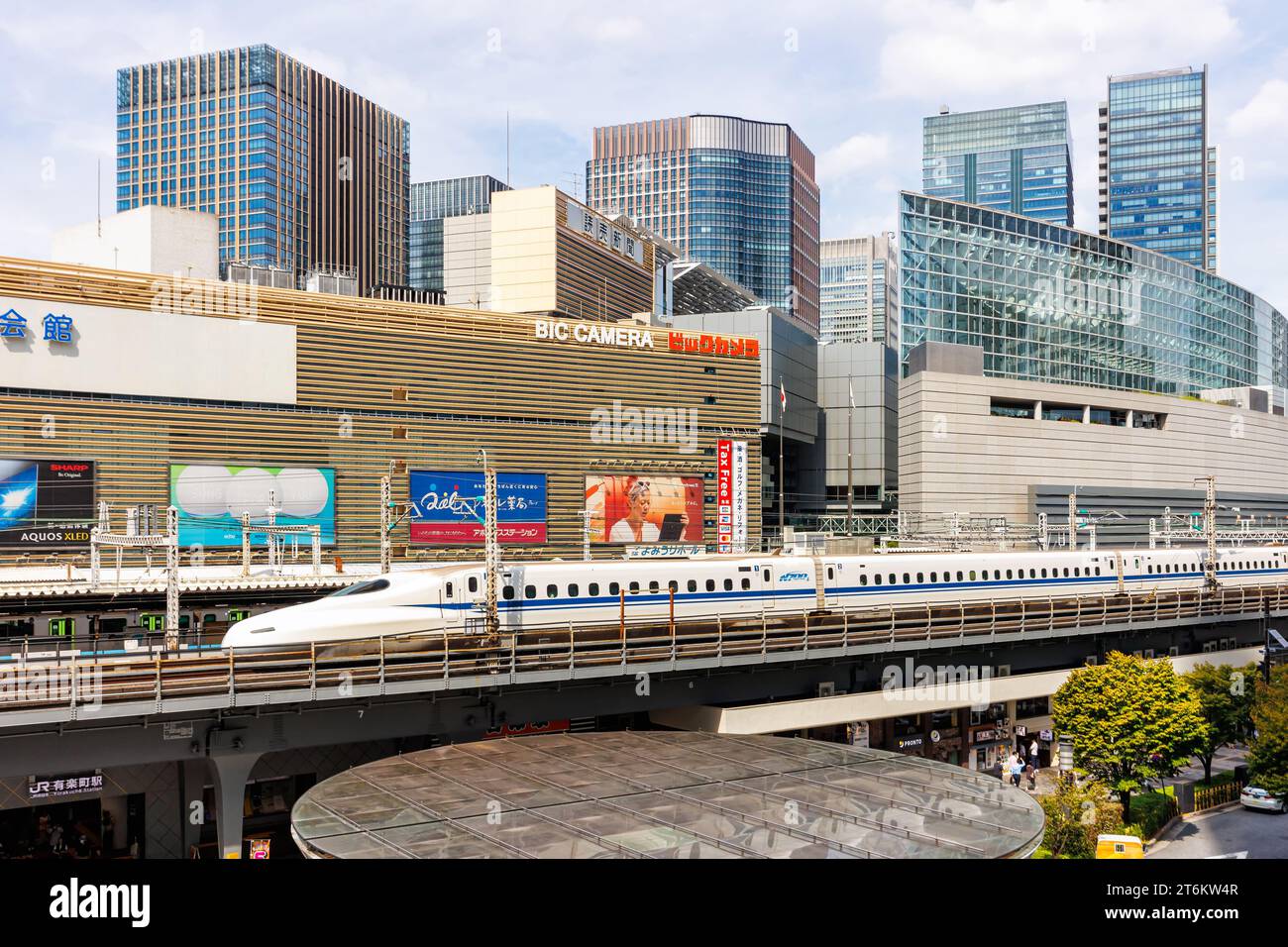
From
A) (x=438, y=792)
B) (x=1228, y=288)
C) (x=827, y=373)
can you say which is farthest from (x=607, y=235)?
(x=438, y=792)

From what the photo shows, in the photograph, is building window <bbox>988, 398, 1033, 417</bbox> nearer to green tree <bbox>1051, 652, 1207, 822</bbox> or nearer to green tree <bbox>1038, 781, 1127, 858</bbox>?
green tree <bbox>1051, 652, 1207, 822</bbox>

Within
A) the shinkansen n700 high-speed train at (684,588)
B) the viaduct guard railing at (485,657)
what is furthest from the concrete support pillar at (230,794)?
the shinkansen n700 high-speed train at (684,588)

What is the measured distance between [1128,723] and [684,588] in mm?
18330

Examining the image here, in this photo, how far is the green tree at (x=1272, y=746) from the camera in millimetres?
38344

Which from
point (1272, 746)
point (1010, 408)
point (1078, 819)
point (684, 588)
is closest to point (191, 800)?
point (684, 588)

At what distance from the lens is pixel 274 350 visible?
84.7 m

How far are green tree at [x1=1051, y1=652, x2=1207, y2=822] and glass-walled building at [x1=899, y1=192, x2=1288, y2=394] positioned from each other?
72.4m

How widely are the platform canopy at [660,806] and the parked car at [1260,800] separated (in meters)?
26.1

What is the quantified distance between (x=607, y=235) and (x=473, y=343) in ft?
193

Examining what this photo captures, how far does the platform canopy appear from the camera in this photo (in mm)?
17906

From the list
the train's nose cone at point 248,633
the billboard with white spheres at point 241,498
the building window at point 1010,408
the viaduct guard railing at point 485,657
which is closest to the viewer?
the viaduct guard railing at point 485,657

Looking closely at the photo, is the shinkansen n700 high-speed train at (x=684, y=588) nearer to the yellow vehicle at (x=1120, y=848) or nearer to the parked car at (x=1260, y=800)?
the parked car at (x=1260, y=800)

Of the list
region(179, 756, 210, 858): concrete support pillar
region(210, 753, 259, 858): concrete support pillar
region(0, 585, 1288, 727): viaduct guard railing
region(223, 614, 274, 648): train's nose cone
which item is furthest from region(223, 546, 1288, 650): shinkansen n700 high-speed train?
region(179, 756, 210, 858): concrete support pillar
